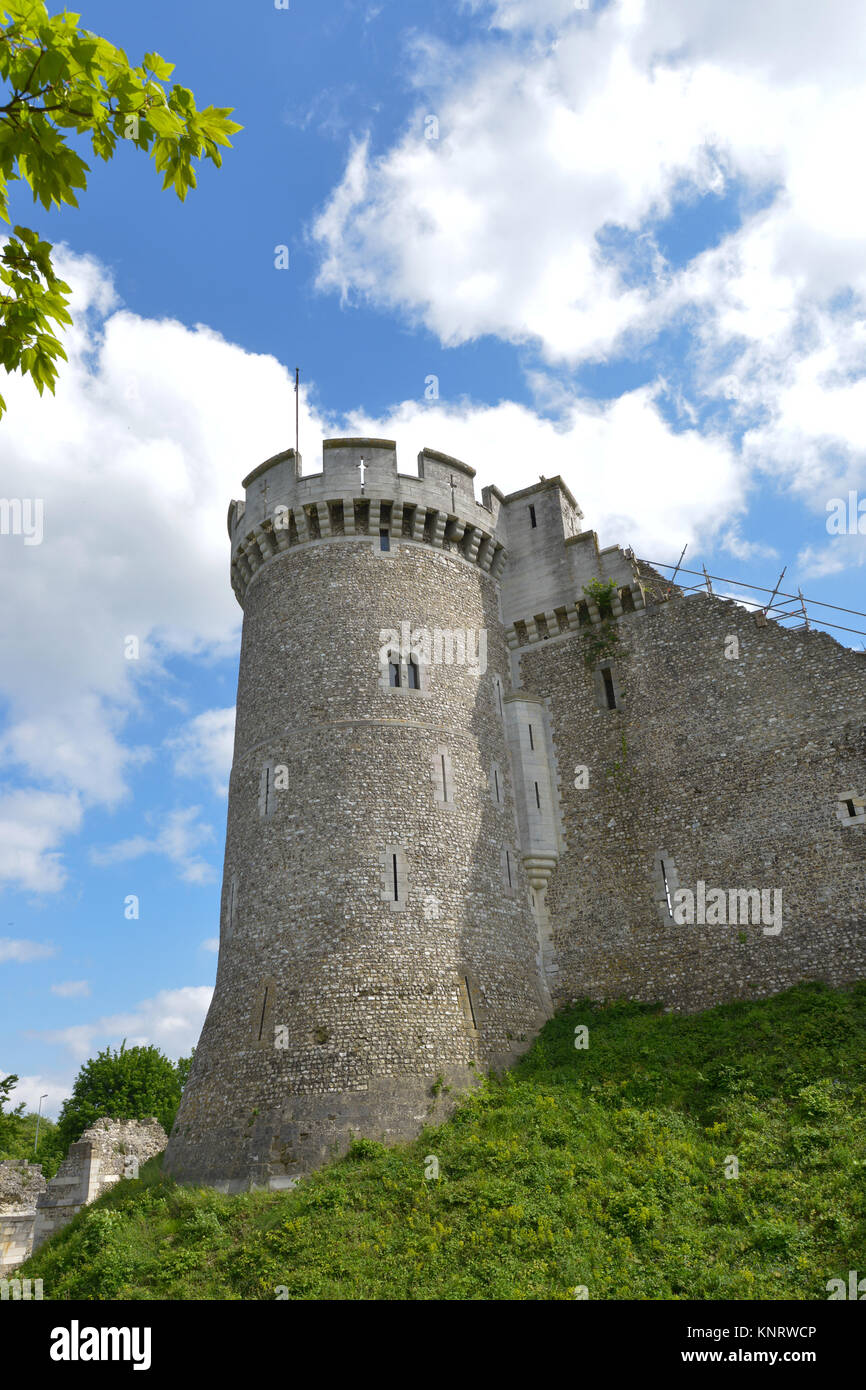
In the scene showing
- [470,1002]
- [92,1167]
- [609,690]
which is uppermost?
[609,690]

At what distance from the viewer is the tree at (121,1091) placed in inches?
1708

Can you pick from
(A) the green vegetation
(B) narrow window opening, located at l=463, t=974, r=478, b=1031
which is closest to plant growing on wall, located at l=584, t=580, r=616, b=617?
(B) narrow window opening, located at l=463, t=974, r=478, b=1031

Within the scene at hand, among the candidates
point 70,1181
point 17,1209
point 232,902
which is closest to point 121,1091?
point 17,1209

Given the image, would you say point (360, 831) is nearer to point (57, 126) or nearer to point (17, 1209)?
point (57, 126)

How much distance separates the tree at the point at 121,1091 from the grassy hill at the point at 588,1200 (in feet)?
92.0

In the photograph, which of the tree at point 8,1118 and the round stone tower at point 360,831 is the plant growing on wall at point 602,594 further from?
the tree at point 8,1118

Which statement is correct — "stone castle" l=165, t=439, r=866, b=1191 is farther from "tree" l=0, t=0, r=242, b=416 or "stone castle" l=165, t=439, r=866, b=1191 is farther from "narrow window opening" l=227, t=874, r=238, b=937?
"tree" l=0, t=0, r=242, b=416

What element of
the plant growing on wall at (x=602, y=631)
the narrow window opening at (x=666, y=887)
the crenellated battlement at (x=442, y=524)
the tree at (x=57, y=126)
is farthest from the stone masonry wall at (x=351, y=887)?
the tree at (x=57, y=126)

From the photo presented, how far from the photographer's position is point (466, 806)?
21.1m

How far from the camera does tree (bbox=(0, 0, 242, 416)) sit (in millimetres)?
4477

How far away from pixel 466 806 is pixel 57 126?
17.5 metres

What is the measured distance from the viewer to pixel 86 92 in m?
4.61

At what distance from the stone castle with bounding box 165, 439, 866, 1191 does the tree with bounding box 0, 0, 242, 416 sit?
1502 cm

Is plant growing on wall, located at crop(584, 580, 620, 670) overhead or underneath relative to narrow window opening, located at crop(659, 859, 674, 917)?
overhead
